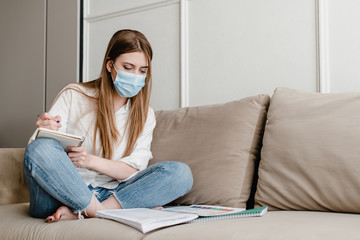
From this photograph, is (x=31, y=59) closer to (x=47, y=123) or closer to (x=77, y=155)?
(x=47, y=123)

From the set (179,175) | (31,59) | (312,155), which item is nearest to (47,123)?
(179,175)

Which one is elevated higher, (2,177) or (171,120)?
(171,120)

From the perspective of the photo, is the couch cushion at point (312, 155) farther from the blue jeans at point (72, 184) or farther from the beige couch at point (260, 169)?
the blue jeans at point (72, 184)

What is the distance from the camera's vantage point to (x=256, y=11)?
1924 mm

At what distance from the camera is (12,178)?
1668 millimetres

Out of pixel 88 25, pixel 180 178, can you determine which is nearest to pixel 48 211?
pixel 180 178

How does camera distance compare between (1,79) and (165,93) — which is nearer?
(165,93)

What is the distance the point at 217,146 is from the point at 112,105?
455 millimetres

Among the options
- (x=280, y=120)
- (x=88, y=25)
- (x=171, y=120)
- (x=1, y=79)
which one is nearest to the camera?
(x=280, y=120)

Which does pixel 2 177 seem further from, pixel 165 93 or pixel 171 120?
pixel 165 93

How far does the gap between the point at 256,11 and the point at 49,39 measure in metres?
1.46

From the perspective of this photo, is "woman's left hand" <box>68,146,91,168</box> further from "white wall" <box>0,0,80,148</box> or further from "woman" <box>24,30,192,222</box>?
"white wall" <box>0,0,80,148</box>

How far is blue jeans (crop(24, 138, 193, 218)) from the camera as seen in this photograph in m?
1.20

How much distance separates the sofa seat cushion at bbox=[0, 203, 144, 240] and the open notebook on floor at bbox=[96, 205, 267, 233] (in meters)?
0.02
